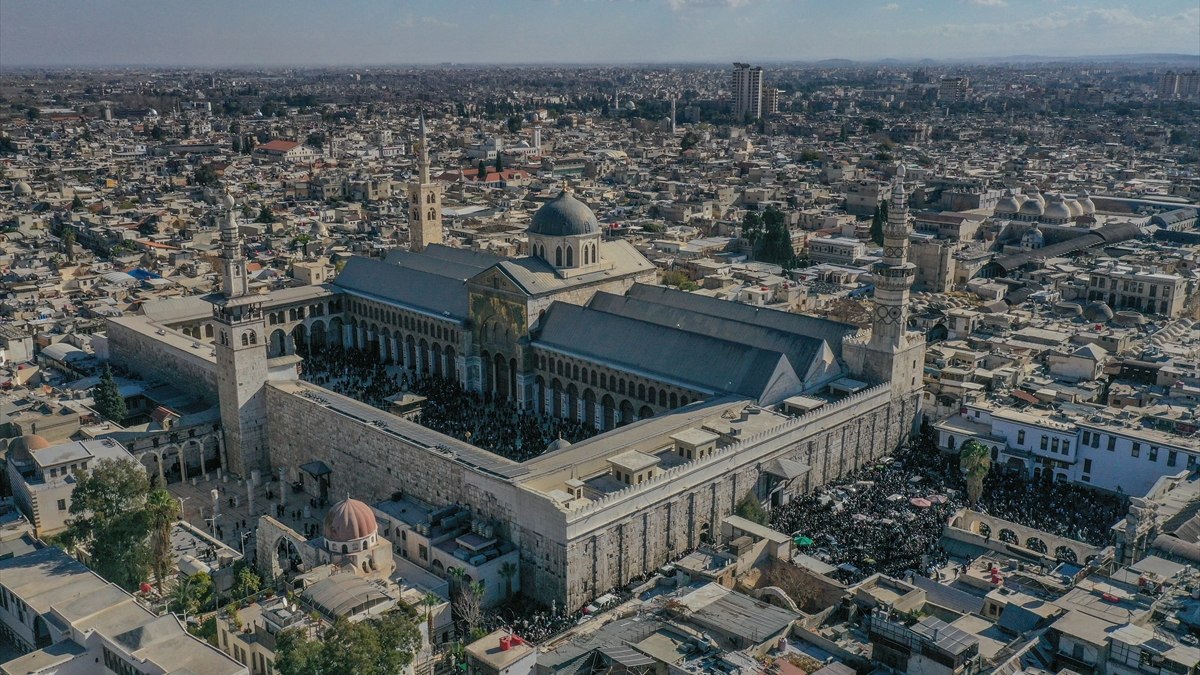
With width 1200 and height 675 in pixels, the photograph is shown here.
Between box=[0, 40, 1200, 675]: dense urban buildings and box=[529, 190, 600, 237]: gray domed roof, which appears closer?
box=[0, 40, 1200, 675]: dense urban buildings

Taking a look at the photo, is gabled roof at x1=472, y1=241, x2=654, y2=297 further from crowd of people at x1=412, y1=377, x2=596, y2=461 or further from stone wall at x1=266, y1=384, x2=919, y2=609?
stone wall at x1=266, y1=384, x2=919, y2=609

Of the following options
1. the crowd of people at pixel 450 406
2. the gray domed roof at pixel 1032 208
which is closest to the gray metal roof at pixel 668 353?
the crowd of people at pixel 450 406

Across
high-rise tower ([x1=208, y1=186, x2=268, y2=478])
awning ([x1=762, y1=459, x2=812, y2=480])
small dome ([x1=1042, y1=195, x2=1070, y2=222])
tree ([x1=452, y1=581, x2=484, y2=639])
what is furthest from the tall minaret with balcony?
small dome ([x1=1042, y1=195, x2=1070, y2=222])

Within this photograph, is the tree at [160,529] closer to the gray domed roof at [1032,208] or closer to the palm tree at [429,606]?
the palm tree at [429,606]

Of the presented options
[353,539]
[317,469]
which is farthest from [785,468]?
[317,469]

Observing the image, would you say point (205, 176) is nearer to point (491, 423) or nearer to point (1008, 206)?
point (491, 423)

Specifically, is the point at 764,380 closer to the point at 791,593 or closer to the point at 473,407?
the point at 791,593

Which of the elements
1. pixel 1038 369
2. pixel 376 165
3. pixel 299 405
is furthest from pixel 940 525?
pixel 376 165
